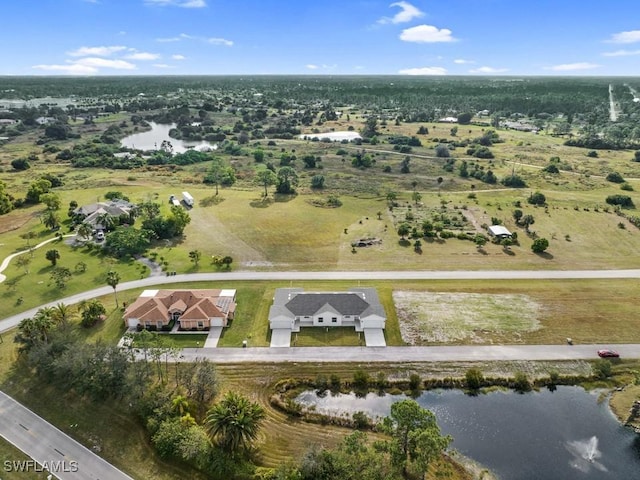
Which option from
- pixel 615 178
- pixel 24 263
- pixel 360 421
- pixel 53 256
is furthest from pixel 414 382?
pixel 615 178

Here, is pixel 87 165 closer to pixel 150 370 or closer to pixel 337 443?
pixel 150 370

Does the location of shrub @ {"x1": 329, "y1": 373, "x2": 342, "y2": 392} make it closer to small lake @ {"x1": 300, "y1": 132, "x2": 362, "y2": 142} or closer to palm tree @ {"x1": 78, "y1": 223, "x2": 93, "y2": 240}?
palm tree @ {"x1": 78, "y1": 223, "x2": 93, "y2": 240}

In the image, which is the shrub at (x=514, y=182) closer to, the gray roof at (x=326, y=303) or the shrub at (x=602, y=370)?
the shrub at (x=602, y=370)

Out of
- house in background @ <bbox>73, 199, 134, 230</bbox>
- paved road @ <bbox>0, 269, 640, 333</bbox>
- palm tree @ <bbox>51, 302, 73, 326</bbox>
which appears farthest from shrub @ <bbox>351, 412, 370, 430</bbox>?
house in background @ <bbox>73, 199, 134, 230</bbox>

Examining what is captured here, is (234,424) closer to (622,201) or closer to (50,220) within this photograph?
(50,220)

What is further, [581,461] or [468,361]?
[468,361]

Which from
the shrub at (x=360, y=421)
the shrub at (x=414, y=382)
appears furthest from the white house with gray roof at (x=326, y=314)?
the shrub at (x=360, y=421)

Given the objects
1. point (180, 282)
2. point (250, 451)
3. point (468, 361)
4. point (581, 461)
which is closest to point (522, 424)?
point (581, 461)
